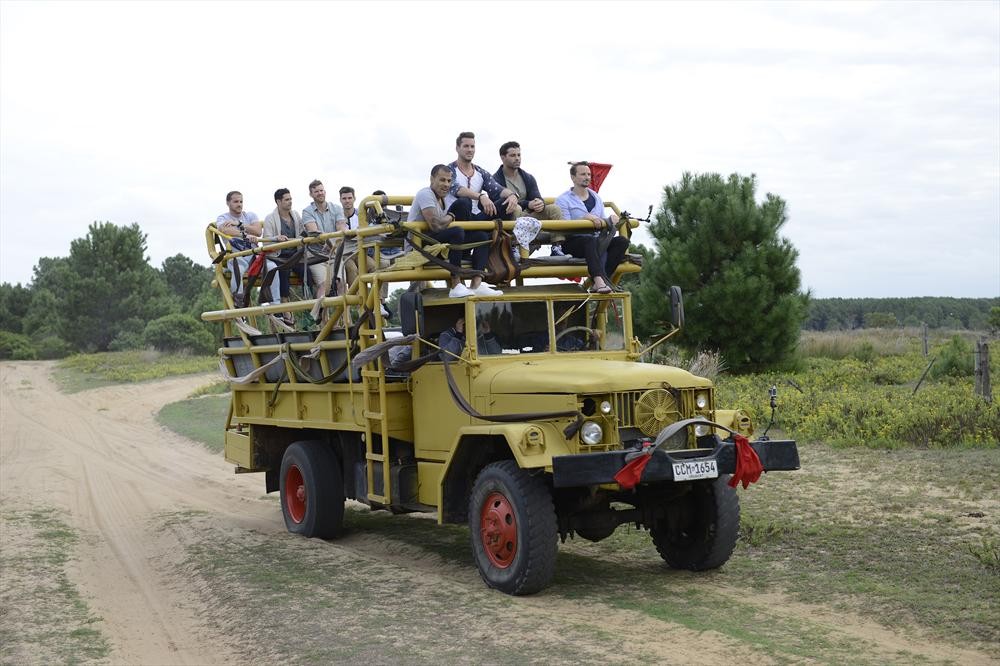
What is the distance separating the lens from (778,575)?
884cm

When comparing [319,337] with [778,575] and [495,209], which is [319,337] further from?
[778,575]

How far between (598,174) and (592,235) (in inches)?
40.7

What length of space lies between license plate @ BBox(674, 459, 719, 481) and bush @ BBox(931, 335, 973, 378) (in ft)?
46.3

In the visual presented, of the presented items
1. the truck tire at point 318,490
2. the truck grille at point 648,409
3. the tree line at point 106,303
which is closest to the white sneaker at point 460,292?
the truck grille at point 648,409

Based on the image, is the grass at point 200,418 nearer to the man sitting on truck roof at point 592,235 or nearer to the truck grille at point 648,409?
the man sitting on truck roof at point 592,235

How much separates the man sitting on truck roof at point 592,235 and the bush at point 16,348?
55056 mm

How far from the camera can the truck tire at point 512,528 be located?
8.14 metres

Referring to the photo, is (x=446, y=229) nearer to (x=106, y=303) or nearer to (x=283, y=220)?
(x=283, y=220)

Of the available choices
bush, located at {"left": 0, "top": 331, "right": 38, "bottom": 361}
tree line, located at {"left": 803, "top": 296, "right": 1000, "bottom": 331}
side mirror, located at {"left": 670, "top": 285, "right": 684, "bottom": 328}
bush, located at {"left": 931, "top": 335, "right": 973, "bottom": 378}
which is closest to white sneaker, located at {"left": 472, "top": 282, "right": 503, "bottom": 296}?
side mirror, located at {"left": 670, "top": 285, "right": 684, "bottom": 328}

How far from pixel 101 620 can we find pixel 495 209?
4.57 metres

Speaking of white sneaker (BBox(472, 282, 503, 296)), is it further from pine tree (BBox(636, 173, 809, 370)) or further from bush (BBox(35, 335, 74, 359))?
bush (BBox(35, 335, 74, 359))

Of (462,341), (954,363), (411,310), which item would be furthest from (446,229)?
(954,363)

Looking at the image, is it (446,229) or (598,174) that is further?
(598,174)

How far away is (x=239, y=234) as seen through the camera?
41.4ft
